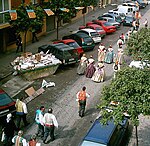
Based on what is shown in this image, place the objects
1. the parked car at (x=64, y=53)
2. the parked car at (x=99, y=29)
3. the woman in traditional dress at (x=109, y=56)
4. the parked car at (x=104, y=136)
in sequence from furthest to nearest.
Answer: the parked car at (x=99, y=29) → the woman in traditional dress at (x=109, y=56) → the parked car at (x=64, y=53) → the parked car at (x=104, y=136)

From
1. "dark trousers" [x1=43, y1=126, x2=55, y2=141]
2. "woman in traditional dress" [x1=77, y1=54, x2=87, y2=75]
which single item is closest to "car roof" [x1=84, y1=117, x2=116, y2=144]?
"dark trousers" [x1=43, y1=126, x2=55, y2=141]

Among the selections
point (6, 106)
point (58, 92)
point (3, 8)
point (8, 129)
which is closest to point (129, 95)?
point (8, 129)

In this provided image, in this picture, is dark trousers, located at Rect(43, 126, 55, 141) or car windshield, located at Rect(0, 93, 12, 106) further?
car windshield, located at Rect(0, 93, 12, 106)

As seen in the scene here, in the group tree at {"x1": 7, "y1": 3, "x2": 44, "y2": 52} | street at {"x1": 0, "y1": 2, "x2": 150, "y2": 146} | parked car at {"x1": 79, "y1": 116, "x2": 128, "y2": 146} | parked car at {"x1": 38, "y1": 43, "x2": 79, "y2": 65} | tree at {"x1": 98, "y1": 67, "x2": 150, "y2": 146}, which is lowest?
street at {"x1": 0, "y1": 2, "x2": 150, "y2": 146}

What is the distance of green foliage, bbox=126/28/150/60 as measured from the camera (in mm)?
15562

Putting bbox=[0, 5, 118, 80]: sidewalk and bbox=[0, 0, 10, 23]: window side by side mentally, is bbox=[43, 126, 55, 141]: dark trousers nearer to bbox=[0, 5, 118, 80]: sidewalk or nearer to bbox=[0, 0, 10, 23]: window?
bbox=[0, 5, 118, 80]: sidewalk

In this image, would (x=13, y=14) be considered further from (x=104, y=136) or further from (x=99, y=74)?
(x=104, y=136)

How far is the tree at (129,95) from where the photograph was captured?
474 inches

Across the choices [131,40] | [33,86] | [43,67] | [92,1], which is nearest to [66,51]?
[43,67]

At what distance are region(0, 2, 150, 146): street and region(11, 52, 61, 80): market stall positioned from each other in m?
0.44

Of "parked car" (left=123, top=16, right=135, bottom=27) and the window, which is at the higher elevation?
the window

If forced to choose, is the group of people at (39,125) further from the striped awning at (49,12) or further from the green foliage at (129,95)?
the striped awning at (49,12)

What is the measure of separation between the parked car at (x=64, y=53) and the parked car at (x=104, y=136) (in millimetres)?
10012

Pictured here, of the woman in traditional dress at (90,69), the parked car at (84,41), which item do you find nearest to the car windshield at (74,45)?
the parked car at (84,41)
